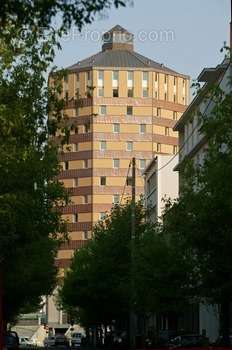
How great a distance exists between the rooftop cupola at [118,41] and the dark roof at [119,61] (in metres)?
2.33

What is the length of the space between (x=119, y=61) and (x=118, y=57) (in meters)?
2.30

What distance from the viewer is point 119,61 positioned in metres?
162

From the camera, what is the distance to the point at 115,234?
72.6 m

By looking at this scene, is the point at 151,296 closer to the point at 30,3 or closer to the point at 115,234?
the point at 115,234

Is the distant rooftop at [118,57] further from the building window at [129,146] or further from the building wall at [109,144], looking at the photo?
the building window at [129,146]

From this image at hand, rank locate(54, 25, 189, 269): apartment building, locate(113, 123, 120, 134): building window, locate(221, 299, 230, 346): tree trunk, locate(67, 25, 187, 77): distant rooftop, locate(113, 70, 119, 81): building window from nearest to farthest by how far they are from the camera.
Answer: locate(221, 299, 230, 346): tree trunk
locate(54, 25, 189, 269): apartment building
locate(113, 70, 119, 81): building window
locate(113, 123, 120, 134): building window
locate(67, 25, 187, 77): distant rooftop

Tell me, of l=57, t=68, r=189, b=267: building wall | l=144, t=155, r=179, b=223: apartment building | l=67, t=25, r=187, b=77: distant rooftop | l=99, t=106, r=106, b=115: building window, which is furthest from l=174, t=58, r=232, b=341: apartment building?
l=67, t=25, r=187, b=77: distant rooftop

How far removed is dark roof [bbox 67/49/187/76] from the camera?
159 m

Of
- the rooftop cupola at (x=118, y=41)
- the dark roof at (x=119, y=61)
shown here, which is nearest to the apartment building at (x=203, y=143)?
the dark roof at (x=119, y=61)

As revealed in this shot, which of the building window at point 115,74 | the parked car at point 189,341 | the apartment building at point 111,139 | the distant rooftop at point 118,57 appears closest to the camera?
the parked car at point 189,341

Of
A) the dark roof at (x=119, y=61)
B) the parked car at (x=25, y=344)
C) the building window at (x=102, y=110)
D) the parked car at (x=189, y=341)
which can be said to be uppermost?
the dark roof at (x=119, y=61)

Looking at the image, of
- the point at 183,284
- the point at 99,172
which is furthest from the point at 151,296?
the point at 99,172

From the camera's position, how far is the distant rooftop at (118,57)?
159875 millimetres

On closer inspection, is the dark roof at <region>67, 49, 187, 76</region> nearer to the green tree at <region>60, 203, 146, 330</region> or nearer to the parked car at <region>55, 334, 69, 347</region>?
the parked car at <region>55, 334, 69, 347</region>
